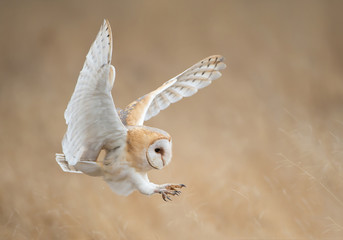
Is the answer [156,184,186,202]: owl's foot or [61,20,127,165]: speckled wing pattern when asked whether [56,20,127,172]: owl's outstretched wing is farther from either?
[156,184,186,202]: owl's foot

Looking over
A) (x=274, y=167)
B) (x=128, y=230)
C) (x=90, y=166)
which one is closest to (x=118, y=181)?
(x=90, y=166)

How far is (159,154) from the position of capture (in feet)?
3.99

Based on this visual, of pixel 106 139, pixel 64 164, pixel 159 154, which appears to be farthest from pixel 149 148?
pixel 64 164

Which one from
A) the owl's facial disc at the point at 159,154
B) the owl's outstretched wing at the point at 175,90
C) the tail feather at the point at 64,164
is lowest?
the tail feather at the point at 64,164

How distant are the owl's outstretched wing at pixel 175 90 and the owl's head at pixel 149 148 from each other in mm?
163

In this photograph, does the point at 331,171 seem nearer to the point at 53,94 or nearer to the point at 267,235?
the point at 267,235

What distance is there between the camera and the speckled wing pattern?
1.17 metres

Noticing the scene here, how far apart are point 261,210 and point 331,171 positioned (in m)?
0.44

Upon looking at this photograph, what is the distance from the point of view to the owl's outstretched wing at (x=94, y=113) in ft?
3.83

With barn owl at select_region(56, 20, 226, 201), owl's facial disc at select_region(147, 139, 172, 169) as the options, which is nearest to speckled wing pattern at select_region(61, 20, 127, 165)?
barn owl at select_region(56, 20, 226, 201)

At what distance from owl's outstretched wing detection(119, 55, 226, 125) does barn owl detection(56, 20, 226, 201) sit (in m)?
0.10

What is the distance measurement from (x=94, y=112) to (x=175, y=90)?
1.26ft

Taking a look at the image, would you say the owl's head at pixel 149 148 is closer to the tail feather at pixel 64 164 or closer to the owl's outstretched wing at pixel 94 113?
the owl's outstretched wing at pixel 94 113

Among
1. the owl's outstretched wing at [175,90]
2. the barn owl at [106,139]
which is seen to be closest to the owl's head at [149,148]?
the barn owl at [106,139]
